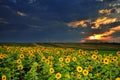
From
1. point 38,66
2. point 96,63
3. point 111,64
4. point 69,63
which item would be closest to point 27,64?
point 38,66

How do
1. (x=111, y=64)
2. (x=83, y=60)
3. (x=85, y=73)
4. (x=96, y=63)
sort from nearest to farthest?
1. (x=85, y=73)
2. (x=111, y=64)
3. (x=96, y=63)
4. (x=83, y=60)

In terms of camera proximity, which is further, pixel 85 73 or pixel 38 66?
pixel 38 66

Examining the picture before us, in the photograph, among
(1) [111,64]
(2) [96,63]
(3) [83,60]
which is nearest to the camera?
(1) [111,64]

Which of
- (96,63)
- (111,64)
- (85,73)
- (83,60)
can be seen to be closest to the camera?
(85,73)

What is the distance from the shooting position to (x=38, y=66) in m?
11.8

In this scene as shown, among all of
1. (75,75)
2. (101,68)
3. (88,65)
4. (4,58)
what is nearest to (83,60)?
(88,65)

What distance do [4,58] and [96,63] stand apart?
3.99 m

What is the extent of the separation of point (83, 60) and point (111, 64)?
190cm

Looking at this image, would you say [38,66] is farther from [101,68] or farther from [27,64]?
[101,68]

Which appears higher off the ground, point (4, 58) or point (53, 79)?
point (4, 58)

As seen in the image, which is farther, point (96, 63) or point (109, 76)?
point (96, 63)

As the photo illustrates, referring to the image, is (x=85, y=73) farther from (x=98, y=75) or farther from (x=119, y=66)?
(x=119, y=66)

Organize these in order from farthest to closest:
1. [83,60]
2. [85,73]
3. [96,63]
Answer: [83,60] → [96,63] → [85,73]

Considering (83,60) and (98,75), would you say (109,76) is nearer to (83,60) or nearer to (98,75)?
(98,75)
